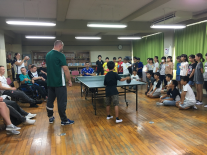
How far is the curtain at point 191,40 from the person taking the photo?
6.24 meters

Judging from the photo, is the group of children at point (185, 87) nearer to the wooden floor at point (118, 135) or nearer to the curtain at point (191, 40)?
the wooden floor at point (118, 135)

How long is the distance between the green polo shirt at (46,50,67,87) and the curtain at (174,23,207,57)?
18.6ft

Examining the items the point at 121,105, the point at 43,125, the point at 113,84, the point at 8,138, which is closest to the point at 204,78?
the point at 121,105

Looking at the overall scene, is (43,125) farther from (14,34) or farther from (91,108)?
(14,34)

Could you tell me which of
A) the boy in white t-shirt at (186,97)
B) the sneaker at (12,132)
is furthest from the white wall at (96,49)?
the sneaker at (12,132)

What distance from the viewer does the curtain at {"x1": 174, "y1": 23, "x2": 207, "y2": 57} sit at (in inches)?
246

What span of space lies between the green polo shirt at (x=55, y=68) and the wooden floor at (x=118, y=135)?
37.7 inches

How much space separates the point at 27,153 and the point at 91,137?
41.0 inches

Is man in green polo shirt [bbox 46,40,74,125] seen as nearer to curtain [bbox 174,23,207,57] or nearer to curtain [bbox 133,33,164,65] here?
curtain [bbox 174,23,207,57]

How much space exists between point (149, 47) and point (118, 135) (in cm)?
773

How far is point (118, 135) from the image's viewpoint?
2916mm

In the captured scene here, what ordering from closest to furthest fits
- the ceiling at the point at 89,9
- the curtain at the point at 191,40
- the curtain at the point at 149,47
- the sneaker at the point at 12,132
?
the sneaker at the point at 12,132 → the ceiling at the point at 89,9 → the curtain at the point at 191,40 → the curtain at the point at 149,47

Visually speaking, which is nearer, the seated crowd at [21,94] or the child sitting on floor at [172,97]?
the seated crowd at [21,94]

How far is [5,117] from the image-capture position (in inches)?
119
